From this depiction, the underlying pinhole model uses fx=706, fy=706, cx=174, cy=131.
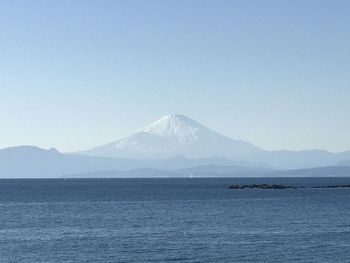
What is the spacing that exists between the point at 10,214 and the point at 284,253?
2211 inches

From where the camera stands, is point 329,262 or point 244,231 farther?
point 244,231

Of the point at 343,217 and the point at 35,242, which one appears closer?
the point at 35,242

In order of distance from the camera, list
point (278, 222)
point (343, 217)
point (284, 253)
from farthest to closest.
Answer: point (343, 217) < point (278, 222) < point (284, 253)

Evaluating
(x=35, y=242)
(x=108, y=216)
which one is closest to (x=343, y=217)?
(x=108, y=216)

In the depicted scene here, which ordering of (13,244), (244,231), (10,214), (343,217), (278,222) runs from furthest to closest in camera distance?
(10,214), (343,217), (278,222), (244,231), (13,244)

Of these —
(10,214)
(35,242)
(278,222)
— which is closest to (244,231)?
(278,222)

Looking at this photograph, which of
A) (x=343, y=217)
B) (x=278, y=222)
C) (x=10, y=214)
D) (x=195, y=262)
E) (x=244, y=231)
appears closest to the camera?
(x=195, y=262)

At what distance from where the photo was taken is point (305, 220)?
85.0 m

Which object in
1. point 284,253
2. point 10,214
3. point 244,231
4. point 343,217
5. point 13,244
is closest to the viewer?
point 284,253

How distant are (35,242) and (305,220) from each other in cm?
3604

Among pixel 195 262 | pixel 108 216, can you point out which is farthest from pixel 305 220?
pixel 195 262

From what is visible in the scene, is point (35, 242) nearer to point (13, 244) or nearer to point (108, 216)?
point (13, 244)

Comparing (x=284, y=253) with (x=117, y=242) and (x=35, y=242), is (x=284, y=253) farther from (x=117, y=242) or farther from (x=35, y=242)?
(x=35, y=242)

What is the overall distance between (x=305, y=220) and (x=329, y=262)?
35160 mm
